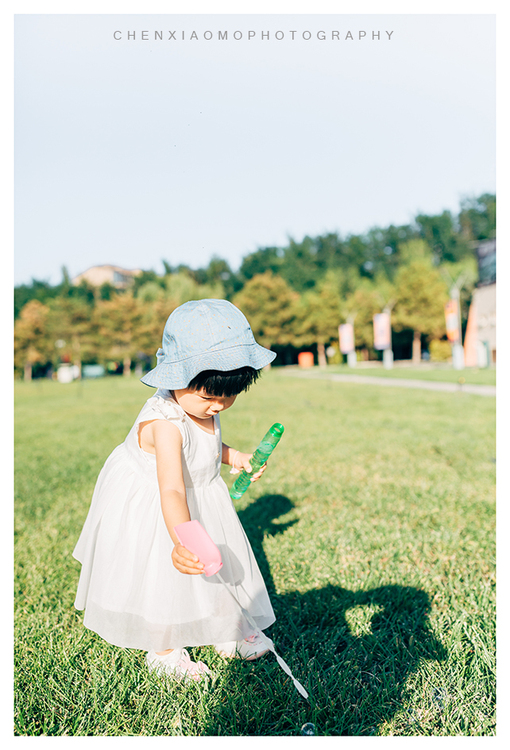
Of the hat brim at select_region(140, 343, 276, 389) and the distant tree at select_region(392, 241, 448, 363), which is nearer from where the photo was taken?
the hat brim at select_region(140, 343, 276, 389)

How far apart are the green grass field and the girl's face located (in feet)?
2.96

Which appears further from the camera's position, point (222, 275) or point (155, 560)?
point (222, 275)

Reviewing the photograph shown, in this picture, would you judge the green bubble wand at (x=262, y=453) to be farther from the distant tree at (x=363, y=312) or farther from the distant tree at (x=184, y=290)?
the distant tree at (x=363, y=312)

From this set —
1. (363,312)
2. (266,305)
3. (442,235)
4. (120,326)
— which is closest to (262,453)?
(266,305)

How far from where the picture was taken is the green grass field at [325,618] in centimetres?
161

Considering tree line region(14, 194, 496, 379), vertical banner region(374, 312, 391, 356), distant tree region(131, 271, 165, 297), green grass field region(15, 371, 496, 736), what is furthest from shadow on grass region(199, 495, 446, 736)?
distant tree region(131, 271, 165, 297)

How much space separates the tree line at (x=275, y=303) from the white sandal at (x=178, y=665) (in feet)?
98.8

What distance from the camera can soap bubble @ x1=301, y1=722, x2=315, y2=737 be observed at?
1.55 metres

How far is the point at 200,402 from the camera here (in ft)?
5.26

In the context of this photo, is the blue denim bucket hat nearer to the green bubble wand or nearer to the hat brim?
the hat brim

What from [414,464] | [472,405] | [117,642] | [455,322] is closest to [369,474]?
[414,464]

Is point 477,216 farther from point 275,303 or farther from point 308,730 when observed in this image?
point 308,730

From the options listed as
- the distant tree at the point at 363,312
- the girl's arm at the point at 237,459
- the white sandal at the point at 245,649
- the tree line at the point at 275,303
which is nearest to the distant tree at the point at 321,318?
the tree line at the point at 275,303

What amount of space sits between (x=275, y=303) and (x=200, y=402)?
32.2 metres
